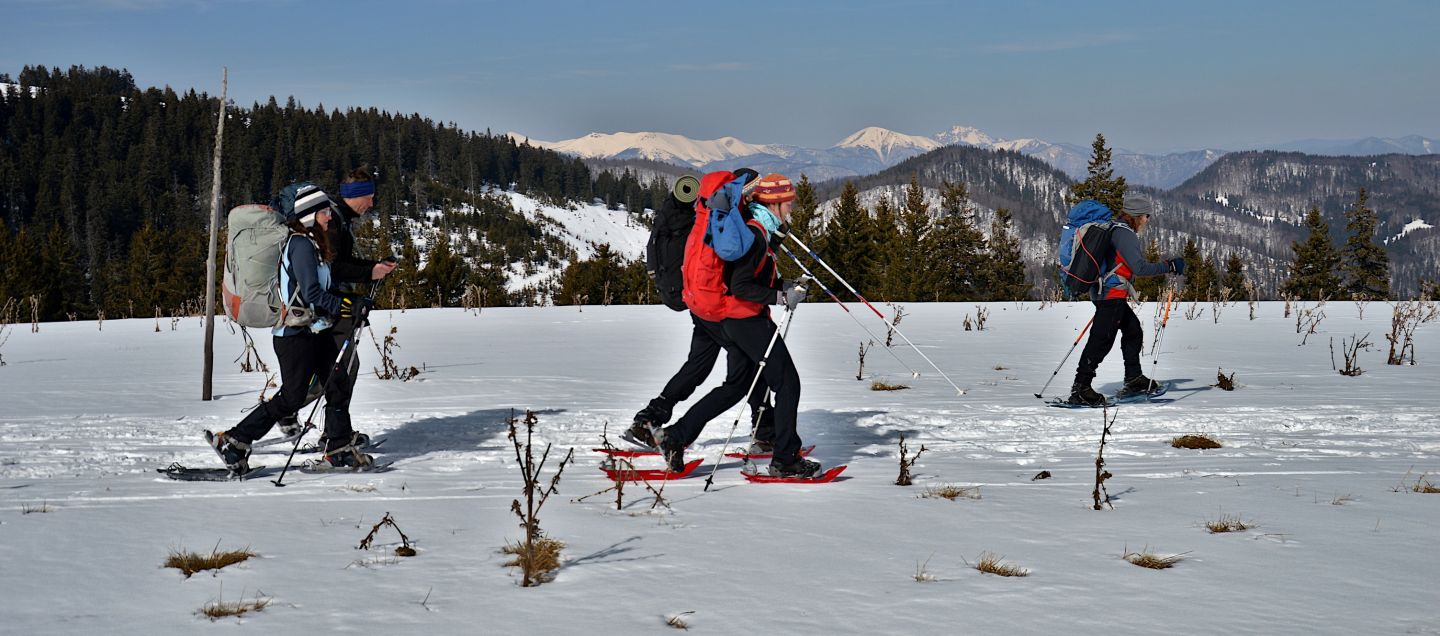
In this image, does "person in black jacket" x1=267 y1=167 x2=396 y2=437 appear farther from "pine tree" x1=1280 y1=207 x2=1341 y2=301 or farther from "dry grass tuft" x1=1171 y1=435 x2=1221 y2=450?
"pine tree" x1=1280 y1=207 x2=1341 y2=301

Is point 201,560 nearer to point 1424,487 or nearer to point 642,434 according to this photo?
point 642,434

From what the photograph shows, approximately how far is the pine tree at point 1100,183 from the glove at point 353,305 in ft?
157

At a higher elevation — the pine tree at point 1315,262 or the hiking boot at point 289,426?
the pine tree at point 1315,262

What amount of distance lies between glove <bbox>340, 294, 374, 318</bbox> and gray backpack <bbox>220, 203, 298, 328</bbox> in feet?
0.89

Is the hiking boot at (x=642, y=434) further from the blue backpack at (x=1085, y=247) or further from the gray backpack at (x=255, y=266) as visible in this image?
the blue backpack at (x=1085, y=247)

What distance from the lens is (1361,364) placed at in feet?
34.9

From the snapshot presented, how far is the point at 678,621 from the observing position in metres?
3.03

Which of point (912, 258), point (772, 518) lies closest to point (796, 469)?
point (772, 518)

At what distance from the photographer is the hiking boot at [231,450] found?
5316 millimetres

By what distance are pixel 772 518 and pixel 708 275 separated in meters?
1.49

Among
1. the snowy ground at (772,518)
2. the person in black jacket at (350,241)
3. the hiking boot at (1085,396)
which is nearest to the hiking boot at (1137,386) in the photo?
the snowy ground at (772,518)

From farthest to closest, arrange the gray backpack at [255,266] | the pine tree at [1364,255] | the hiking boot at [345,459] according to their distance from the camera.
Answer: the pine tree at [1364,255] < the hiking boot at [345,459] < the gray backpack at [255,266]

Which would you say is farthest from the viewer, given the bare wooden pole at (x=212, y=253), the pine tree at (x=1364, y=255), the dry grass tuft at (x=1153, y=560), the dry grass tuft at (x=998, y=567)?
the pine tree at (x=1364, y=255)

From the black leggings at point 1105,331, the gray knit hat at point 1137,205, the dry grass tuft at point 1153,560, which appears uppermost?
the gray knit hat at point 1137,205
